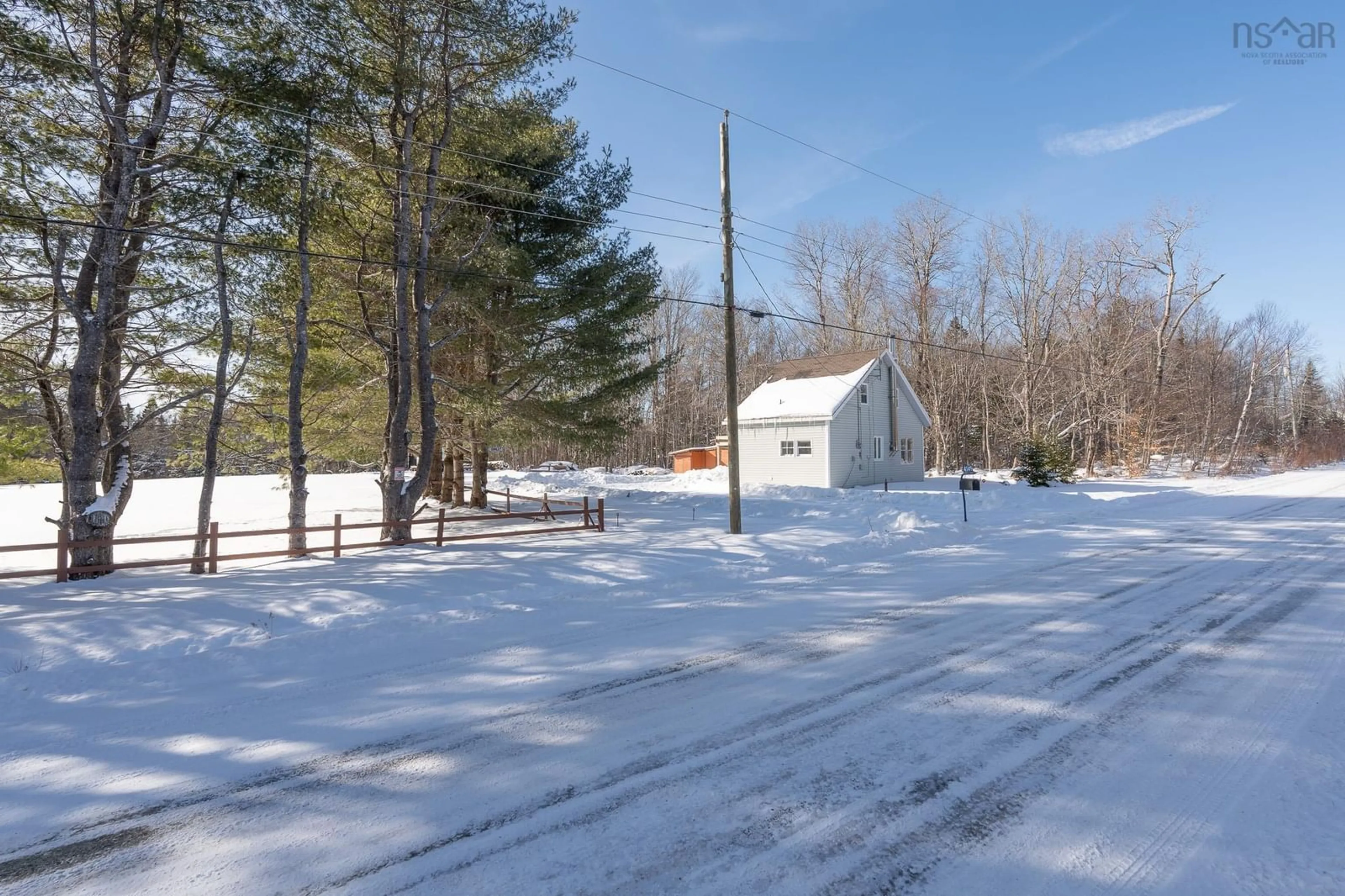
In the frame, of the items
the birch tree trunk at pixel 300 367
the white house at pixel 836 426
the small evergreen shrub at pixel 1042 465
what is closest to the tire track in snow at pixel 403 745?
the birch tree trunk at pixel 300 367

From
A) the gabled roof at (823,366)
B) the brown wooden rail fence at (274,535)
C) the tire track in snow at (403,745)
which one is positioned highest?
→ the gabled roof at (823,366)

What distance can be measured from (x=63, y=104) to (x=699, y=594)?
11873 mm

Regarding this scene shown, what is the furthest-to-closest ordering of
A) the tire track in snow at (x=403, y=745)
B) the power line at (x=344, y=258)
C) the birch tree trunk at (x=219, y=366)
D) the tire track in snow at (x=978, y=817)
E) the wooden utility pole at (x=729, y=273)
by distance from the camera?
the wooden utility pole at (x=729, y=273), the birch tree trunk at (x=219, y=366), the power line at (x=344, y=258), the tire track in snow at (x=403, y=745), the tire track in snow at (x=978, y=817)

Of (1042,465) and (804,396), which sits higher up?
(804,396)

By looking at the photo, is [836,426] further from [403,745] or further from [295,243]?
[403,745]

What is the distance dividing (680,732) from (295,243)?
1231 centimetres

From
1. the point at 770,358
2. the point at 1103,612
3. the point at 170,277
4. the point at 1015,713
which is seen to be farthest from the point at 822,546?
the point at 770,358

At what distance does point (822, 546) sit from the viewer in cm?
1144

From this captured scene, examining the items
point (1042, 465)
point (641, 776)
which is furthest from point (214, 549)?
point (1042, 465)

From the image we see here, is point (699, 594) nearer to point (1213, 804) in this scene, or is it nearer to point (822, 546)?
point (822, 546)

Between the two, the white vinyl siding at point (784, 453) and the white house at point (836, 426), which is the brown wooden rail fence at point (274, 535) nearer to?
the white vinyl siding at point (784, 453)

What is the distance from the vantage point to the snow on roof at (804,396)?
26031 millimetres

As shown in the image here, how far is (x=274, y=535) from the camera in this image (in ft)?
40.2

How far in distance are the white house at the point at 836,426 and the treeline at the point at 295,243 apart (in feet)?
38.3
